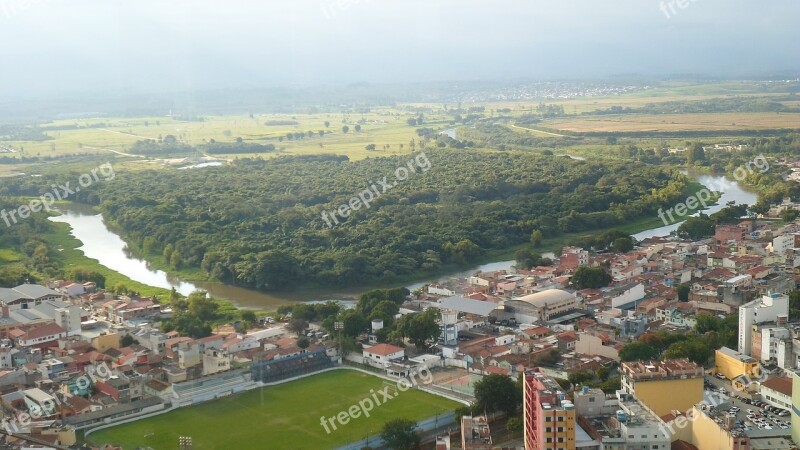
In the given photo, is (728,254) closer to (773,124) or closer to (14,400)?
(14,400)

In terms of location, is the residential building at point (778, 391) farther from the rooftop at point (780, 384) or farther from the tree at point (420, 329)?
the tree at point (420, 329)

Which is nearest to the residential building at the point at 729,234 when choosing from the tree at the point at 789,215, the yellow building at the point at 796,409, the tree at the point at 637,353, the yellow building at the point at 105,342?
the tree at the point at 789,215

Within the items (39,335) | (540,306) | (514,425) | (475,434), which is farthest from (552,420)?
(39,335)

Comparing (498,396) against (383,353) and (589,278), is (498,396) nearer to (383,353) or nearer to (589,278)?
(383,353)

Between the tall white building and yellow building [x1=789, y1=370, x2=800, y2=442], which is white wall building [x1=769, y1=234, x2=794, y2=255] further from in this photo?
yellow building [x1=789, y1=370, x2=800, y2=442]

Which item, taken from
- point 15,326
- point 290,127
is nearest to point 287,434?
point 15,326
